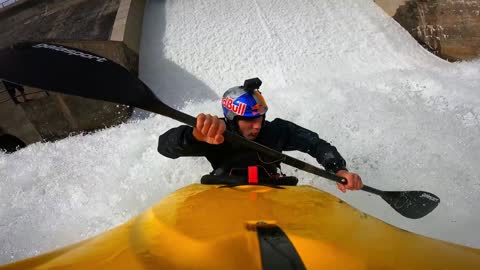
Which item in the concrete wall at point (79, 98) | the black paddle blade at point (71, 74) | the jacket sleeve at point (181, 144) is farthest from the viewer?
the concrete wall at point (79, 98)

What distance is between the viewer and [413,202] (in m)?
3.13

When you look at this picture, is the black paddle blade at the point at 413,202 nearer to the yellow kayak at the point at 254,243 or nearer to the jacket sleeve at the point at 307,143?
the jacket sleeve at the point at 307,143

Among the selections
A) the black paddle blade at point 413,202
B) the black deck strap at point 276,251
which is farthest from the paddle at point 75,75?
the black paddle blade at point 413,202

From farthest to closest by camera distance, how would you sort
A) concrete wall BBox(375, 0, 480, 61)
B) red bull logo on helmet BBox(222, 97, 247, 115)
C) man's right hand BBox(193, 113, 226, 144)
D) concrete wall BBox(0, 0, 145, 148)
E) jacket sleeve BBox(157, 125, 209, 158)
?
concrete wall BBox(375, 0, 480, 61) → concrete wall BBox(0, 0, 145, 148) → red bull logo on helmet BBox(222, 97, 247, 115) → jacket sleeve BBox(157, 125, 209, 158) → man's right hand BBox(193, 113, 226, 144)

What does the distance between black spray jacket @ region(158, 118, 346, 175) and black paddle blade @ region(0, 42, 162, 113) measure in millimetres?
642

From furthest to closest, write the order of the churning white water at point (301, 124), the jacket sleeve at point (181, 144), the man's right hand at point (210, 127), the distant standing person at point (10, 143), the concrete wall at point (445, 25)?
the concrete wall at point (445, 25) < the distant standing person at point (10, 143) < the churning white water at point (301, 124) < the jacket sleeve at point (181, 144) < the man's right hand at point (210, 127)

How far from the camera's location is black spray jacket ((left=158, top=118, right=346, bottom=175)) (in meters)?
2.72

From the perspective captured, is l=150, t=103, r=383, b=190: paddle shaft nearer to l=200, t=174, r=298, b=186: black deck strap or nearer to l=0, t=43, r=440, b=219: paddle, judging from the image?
l=0, t=43, r=440, b=219: paddle

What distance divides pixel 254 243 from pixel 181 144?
111cm

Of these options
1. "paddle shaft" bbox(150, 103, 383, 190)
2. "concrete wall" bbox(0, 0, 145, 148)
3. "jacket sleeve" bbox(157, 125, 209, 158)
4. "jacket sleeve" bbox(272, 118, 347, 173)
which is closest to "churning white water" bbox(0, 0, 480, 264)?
"concrete wall" bbox(0, 0, 145, 148)

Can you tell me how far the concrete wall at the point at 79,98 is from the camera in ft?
21.6

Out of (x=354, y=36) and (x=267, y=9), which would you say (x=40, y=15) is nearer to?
(x=267, y=9)

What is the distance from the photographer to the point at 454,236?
3184 millimetres

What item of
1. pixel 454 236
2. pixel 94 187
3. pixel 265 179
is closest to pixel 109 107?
pixel 94 187
